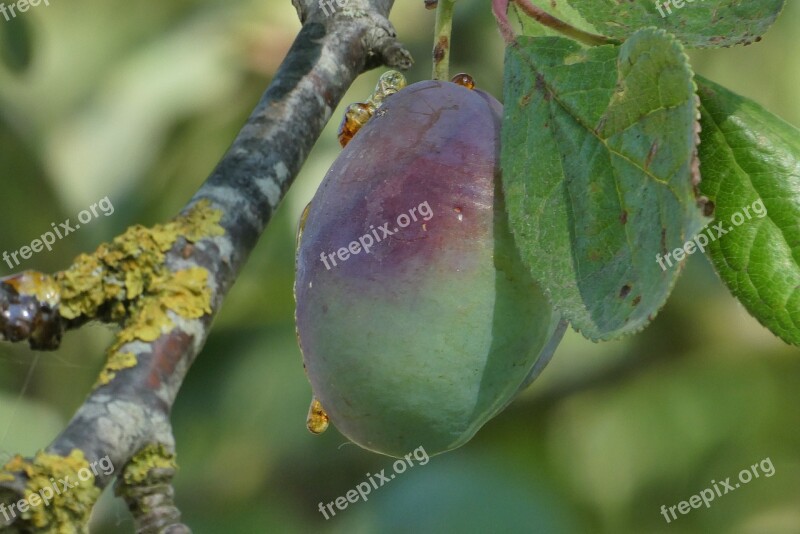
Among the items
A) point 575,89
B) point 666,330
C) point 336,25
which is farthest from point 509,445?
point 575,89

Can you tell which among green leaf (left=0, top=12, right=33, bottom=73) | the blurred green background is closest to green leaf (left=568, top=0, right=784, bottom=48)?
green leaf (left=0, top=12, right=33, bottom=73)

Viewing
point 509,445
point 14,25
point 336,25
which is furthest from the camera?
point 509,445

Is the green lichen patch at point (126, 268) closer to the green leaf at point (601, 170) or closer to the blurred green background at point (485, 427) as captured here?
the green leaf at point (601, 170)

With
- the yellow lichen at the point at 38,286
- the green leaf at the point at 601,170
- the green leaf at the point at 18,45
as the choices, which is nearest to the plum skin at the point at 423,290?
the green leaf at the point at 601,170

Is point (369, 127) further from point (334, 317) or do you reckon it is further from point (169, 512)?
point (169, 512)

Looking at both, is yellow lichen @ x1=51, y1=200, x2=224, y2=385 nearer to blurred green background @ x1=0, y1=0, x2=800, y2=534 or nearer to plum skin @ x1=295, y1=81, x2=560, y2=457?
plum skin @ x1=295, y1=81, x2=560, y2=457

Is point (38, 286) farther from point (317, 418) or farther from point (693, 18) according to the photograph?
point (693, 18)
